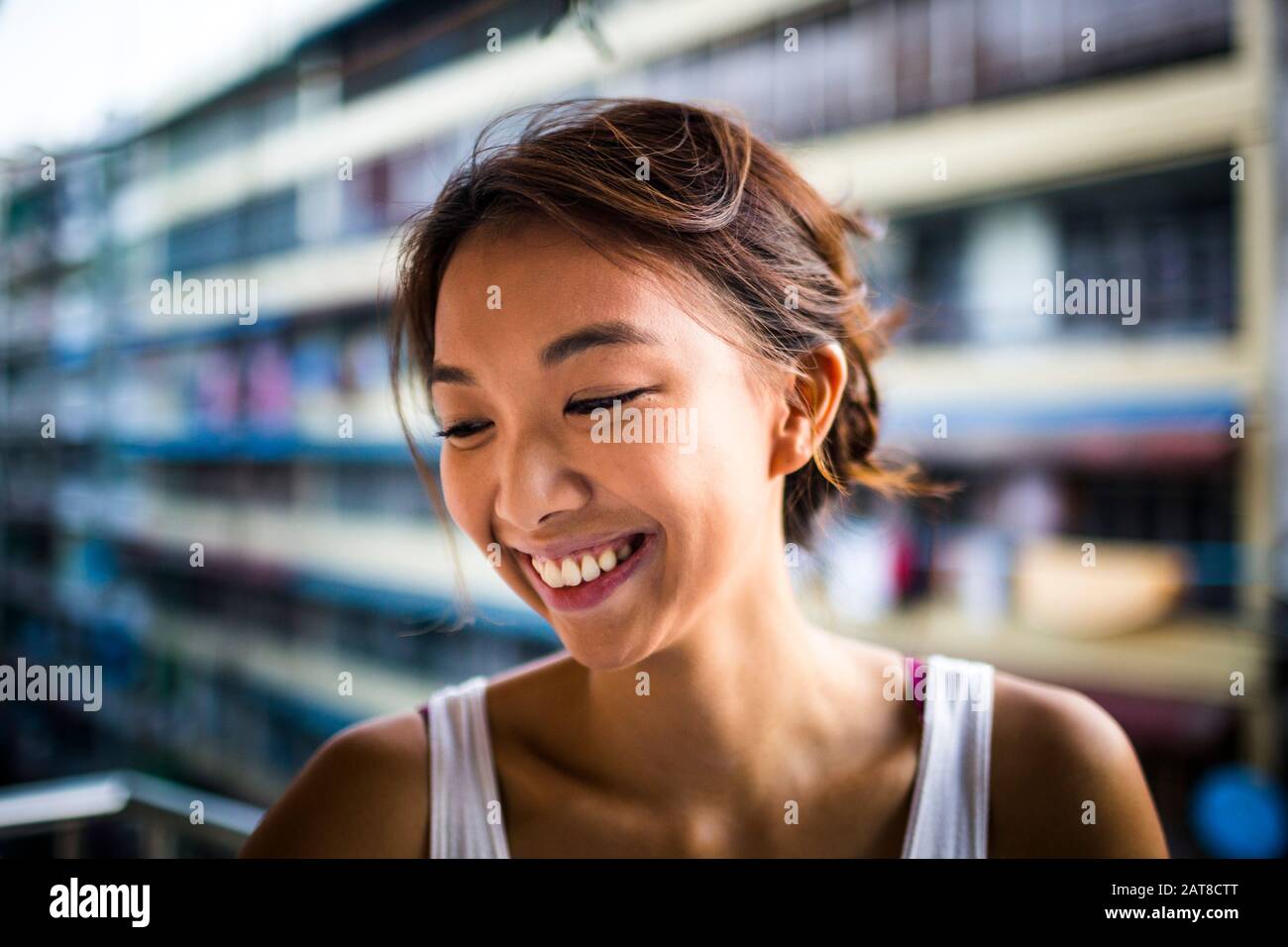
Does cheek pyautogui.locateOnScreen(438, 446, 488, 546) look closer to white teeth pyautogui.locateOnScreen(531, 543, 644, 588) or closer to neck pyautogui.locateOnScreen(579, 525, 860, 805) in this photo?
white teeth pyautogui.locateOnScreen(531, 543, 644, 588)

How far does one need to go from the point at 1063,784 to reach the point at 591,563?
576 mm

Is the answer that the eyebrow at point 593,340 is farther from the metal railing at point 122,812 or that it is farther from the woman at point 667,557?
the metal railing at point 122,812

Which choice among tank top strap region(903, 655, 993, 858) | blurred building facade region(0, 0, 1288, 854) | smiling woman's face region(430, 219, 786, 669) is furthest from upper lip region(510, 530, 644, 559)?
blurred building facade region(0, 0, 1288, 854)

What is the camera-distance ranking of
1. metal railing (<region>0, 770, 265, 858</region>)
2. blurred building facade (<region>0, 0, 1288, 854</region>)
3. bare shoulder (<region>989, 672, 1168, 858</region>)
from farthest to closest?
blurred building facade (<region>0, 0, 1288, 854</region>) < metal railing (<region>0, 770, 265, 858</region>) < bare shoulder (<region>989, 672, 1168, 858</region>)

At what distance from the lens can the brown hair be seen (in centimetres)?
82

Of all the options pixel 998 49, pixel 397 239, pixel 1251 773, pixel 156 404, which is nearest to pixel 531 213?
pixel 397 239

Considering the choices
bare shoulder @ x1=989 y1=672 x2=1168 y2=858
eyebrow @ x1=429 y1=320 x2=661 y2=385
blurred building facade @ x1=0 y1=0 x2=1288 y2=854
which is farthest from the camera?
blurred building facade @ x1=0 y1=0 x2=1288 y2=854

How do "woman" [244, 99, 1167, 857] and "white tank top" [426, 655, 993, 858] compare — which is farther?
"white tank top" [426, 655, 993, 858]

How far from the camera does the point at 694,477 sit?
83 cm

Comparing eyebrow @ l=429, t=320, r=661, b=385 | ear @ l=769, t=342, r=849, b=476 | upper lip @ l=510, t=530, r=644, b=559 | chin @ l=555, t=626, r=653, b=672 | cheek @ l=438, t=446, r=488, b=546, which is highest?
eyebrow @ l=429, t=320, r=661, b=385

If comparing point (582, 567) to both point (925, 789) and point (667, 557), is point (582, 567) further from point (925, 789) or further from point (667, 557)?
point (925, 789)

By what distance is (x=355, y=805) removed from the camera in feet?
3.03

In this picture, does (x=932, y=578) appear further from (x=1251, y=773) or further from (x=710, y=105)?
(x=710, y=105)

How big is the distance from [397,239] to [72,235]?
100 inches
